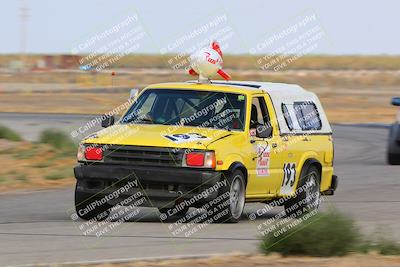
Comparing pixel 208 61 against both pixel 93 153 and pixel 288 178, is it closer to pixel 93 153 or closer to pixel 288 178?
pixel 288 178

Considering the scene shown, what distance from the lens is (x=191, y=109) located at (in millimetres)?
14570

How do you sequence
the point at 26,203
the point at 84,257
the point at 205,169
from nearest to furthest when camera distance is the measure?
1. the point at 84,257
2. the point at 205,169
3. the point at 26,203

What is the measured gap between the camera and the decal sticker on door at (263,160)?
14414 mm

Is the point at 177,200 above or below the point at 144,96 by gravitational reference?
below

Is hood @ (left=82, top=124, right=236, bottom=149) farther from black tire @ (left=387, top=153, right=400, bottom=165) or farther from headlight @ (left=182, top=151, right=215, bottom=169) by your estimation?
black tire @ (left=387, top=153, right=400, bottom=165)

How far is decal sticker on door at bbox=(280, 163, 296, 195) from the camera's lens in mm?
15062

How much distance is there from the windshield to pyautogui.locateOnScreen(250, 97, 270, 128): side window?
0.24m

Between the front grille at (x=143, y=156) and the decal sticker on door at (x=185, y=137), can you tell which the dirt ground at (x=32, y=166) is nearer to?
the front grille at (x=143, y=156)

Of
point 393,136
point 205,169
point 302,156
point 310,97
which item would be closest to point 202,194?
point 205,169

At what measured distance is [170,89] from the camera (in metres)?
15.0

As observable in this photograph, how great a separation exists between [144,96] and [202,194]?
7.26ft

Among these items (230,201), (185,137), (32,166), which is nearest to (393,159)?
(32,166)

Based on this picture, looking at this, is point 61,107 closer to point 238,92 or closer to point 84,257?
point 238,92

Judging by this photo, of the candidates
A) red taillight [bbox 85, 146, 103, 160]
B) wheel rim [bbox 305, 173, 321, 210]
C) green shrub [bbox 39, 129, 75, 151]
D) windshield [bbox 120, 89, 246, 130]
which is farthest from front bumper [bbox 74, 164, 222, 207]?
green shrub [bbox 39, 129, 75, 151]
